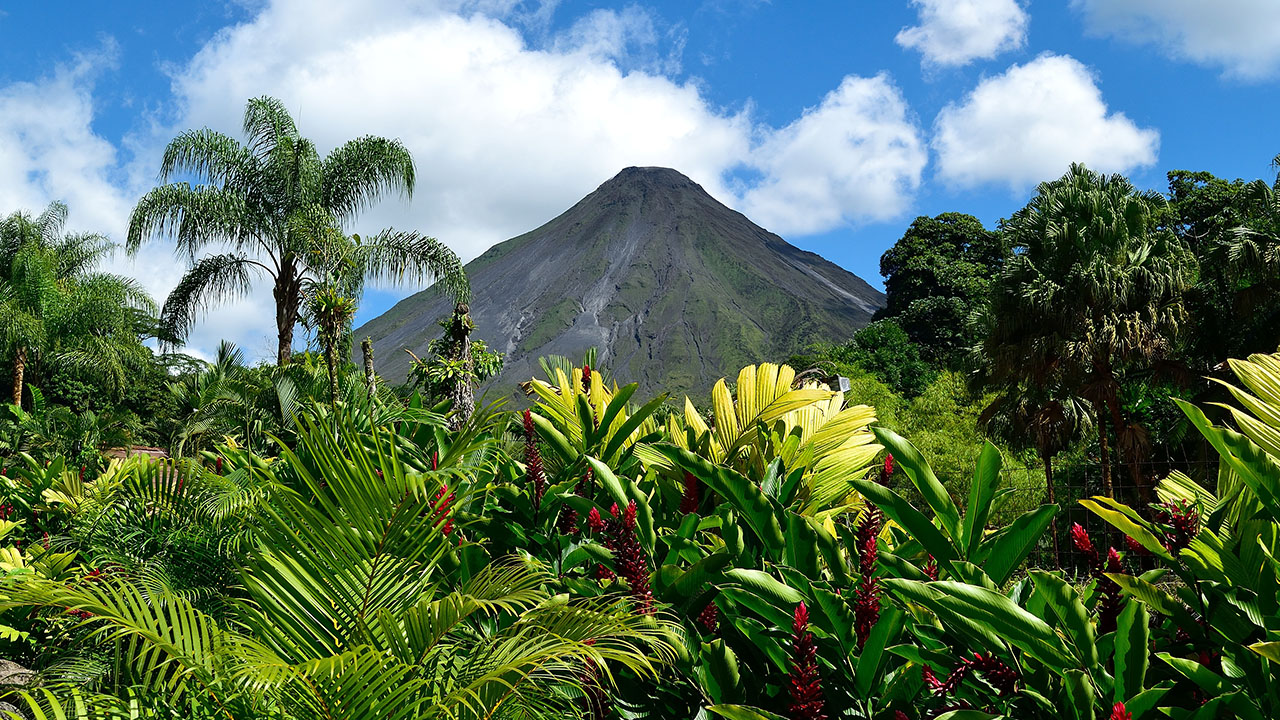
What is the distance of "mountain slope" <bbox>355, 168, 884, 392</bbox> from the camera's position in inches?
4360

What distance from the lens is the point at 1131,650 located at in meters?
1.20

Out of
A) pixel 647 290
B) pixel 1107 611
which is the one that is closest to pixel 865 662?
pixel 1107 611

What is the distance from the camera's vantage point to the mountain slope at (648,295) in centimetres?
11075

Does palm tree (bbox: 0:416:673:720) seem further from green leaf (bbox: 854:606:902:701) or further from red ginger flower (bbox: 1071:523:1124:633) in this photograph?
red ginger flower (bbox: 1071:523:1124:633)

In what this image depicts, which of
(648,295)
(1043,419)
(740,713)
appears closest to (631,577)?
(740,713)

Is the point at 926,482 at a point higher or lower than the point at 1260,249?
lower

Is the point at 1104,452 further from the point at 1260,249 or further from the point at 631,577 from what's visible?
the point at 631,577

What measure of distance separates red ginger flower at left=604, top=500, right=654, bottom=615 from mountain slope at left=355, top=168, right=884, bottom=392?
320ft

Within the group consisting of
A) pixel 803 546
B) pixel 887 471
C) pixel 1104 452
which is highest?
pixel 887 471

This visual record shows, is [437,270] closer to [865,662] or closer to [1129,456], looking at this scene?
[1129,456]

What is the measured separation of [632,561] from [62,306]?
96.2 ft

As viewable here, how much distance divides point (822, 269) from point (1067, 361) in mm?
132988

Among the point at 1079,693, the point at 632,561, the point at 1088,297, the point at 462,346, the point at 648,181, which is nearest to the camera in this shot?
the point at 1079,693

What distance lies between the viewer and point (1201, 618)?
1.32 meters
